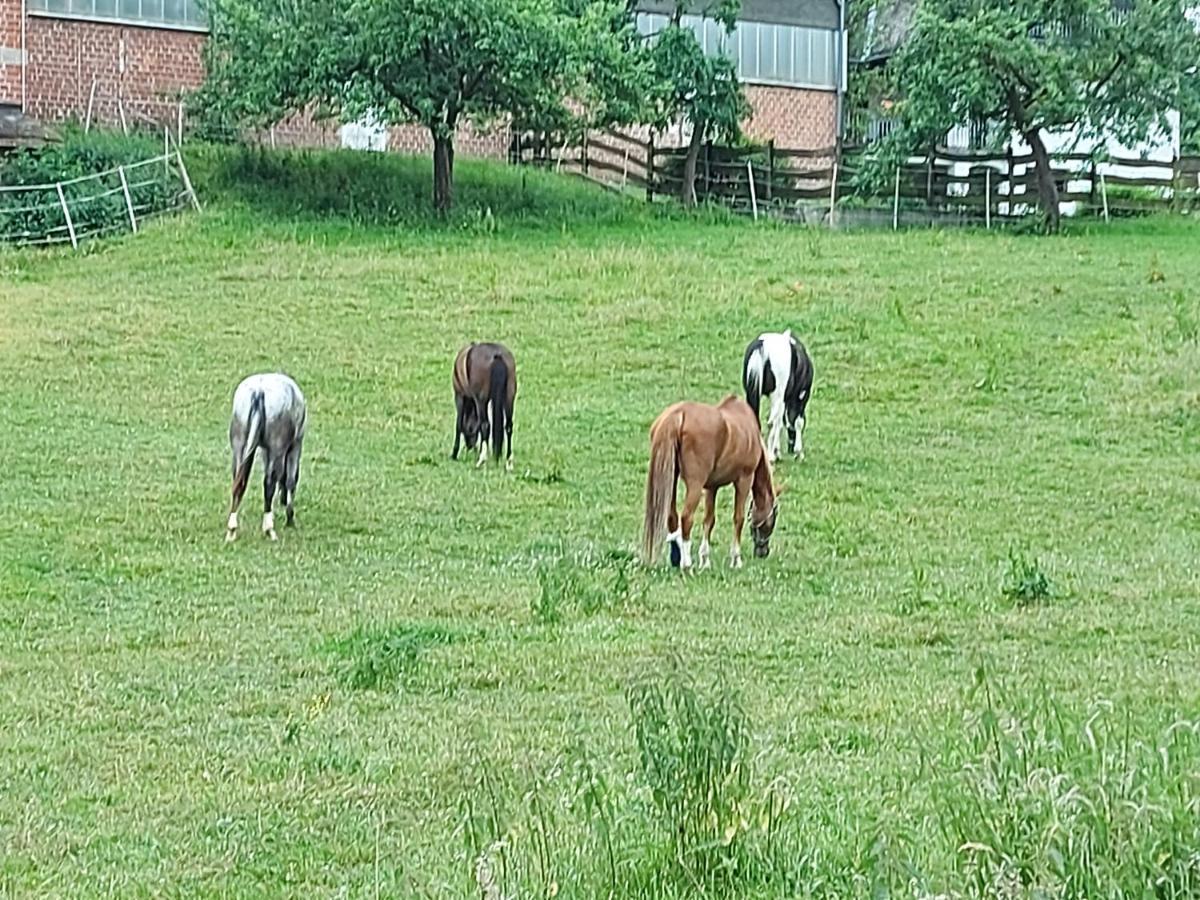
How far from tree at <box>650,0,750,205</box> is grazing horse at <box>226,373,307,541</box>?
23.1 metres

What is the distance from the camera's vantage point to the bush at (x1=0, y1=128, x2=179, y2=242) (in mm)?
30656

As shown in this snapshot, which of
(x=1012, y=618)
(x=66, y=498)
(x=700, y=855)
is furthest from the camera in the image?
(x=66, y=498)

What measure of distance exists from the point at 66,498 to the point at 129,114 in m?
24.8

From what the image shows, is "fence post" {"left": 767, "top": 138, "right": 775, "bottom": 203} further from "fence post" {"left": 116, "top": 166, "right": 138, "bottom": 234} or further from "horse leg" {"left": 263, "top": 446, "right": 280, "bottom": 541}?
"horse leg" {"left": 263, "top": 446, "right": 280, "bottom": 541}

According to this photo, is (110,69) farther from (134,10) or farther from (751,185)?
(751,185)

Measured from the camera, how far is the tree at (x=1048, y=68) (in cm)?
3381

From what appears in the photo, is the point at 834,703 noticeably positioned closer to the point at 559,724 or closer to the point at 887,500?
the point at 559,724

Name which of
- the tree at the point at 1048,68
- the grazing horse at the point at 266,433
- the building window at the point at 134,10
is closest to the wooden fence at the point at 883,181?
the tree at the point at 1048,68

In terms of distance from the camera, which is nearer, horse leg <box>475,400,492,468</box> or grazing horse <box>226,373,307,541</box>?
grazing horse <box>226,373,307,541</box>

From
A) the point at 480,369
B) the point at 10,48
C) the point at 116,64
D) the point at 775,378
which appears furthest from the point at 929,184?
the point at 480,369

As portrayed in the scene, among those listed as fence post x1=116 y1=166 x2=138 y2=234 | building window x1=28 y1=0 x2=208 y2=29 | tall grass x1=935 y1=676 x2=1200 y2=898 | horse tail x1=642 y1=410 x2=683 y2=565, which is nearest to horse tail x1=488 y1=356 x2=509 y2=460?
horse tail x1=642 y1=410 x2=683 y2=565

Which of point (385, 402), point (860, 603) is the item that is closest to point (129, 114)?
point (385, 402)

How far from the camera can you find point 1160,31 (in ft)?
112

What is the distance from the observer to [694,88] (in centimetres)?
3772
